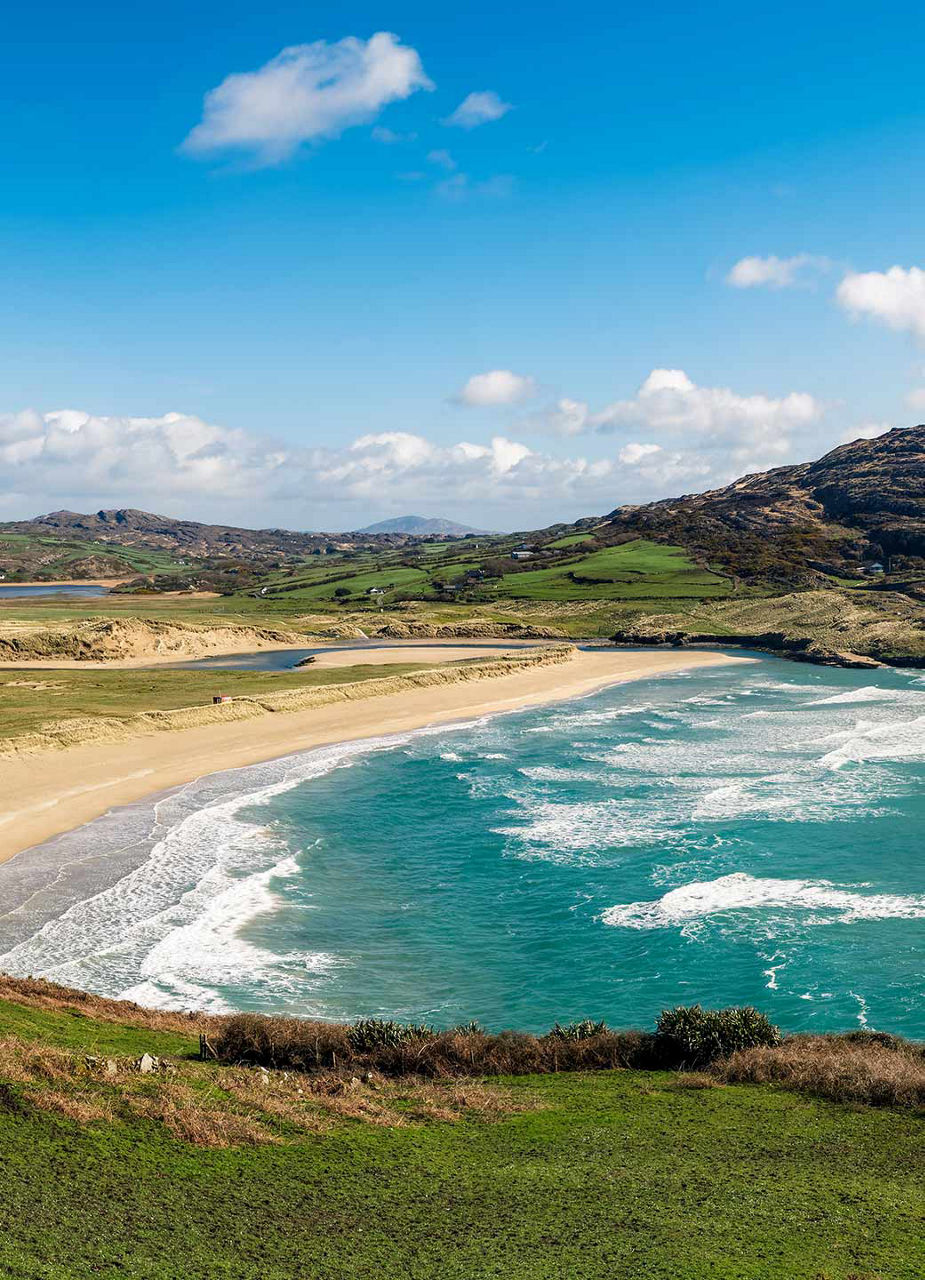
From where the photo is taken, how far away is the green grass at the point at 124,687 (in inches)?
2675

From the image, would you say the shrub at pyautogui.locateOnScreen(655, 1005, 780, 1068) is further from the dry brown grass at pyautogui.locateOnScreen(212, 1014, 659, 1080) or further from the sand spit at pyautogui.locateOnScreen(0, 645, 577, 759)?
the sand spit at pyautogui.locateOnScreen(0, 645, 577, 759)

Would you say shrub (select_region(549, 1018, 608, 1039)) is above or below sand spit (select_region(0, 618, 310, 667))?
below

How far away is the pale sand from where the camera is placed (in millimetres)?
47125

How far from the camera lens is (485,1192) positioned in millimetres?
15117

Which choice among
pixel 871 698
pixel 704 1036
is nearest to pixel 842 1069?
pixel 704 1036

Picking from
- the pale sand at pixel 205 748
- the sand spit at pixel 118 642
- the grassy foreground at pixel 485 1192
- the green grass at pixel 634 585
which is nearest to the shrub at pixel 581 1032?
the grassy foreground at pixel 485 1192

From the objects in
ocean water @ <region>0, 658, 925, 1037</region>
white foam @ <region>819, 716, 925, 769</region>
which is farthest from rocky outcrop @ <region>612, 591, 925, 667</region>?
ocean water @ <region>0, 658, 925, 1037</region>

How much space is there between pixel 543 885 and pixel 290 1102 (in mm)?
21342

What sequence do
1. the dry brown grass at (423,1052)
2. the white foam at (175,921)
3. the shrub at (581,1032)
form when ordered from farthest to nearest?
the white foam at (175,921), the shrub at (581,1032), the dry brown grass at (423,1052)

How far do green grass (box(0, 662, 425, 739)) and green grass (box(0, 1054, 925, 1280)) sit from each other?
4942cm

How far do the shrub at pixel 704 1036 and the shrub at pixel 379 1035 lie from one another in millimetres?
5823

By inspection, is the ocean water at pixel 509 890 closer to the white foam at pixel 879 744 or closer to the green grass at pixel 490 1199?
the white foam at pixel 879 744

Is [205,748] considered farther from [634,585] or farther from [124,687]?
[634,585]

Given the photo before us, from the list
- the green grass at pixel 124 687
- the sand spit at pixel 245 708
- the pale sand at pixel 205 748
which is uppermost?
the green grass at pixel 124 687
